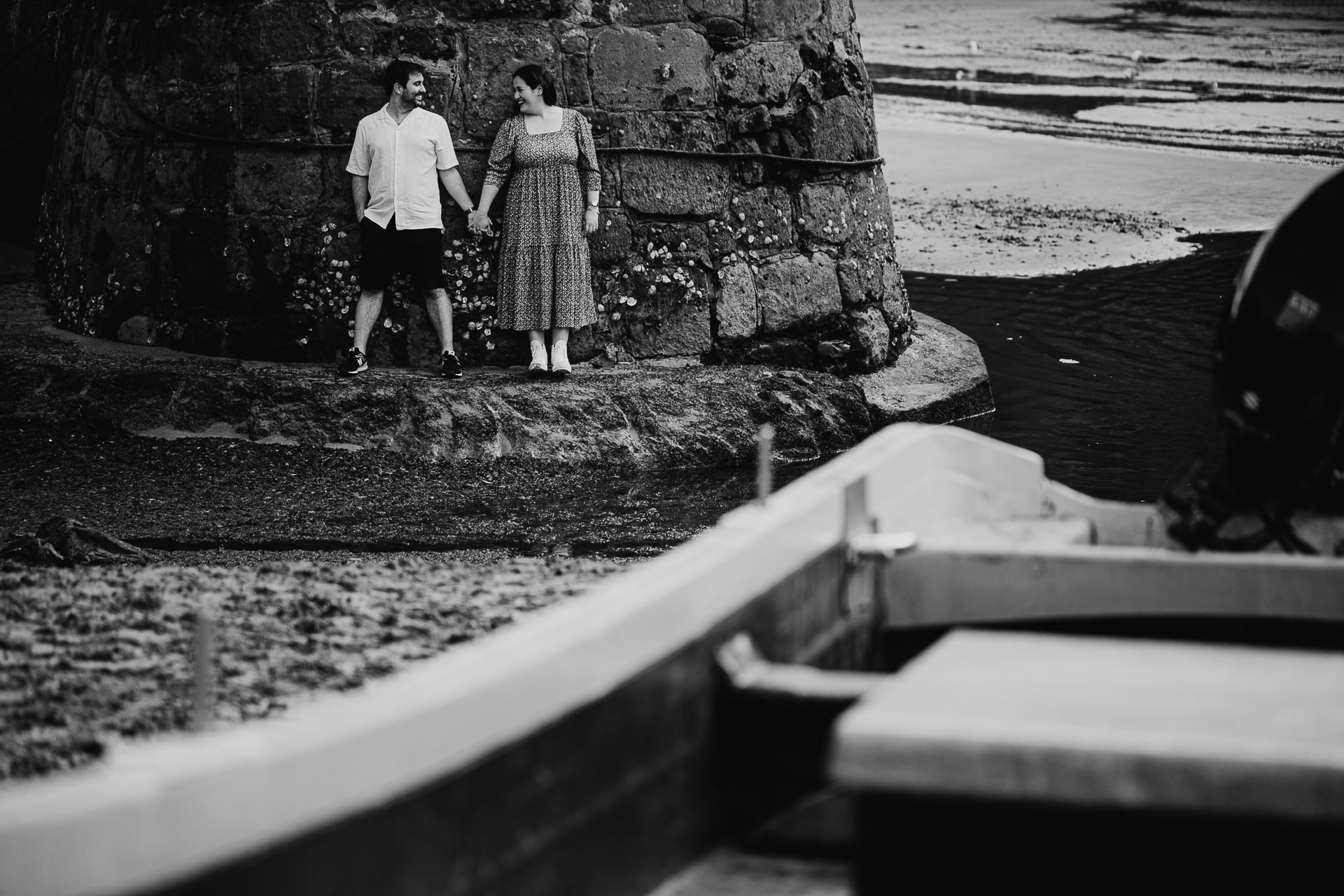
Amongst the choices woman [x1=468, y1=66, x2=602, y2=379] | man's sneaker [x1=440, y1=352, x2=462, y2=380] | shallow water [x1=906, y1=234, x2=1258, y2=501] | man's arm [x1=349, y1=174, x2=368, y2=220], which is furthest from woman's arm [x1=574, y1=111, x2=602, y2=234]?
shallow water [x1=906, y1=234, x2=1258, y2=501]

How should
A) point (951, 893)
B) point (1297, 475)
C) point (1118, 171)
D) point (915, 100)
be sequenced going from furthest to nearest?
point (915, 100) → point (1118, 171) → point (1297, 475) → point (951, 893)

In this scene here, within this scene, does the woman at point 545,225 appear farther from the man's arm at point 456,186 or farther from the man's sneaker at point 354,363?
the man's sneaker at point 354,363

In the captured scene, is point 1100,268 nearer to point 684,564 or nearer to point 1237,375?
point 1237,375

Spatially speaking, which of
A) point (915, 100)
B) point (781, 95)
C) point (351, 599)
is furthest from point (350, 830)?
point (915, 100)

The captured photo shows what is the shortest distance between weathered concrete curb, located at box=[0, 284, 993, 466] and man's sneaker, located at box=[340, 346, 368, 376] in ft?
0.24

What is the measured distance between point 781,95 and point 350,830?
6.59 meters

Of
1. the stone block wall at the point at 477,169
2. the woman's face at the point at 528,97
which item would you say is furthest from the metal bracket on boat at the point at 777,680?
the stone block wall at the point at 477,169

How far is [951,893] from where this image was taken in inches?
97.5

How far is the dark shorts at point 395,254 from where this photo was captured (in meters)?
7.61

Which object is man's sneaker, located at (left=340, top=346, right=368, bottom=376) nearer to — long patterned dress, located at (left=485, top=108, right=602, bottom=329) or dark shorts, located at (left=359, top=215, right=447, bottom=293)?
dark shorts, located at (left=359, top=215, right=447, bottom=293)

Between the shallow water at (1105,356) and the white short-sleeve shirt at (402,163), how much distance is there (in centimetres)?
311

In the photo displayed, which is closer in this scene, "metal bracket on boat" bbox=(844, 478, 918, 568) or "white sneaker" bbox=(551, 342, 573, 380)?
"metal bracket on boat" bbox=(844, 478, 918, 568)

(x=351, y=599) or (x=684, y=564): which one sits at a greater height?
(x=684, y=564)

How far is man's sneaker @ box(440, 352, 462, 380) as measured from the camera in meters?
7.66
